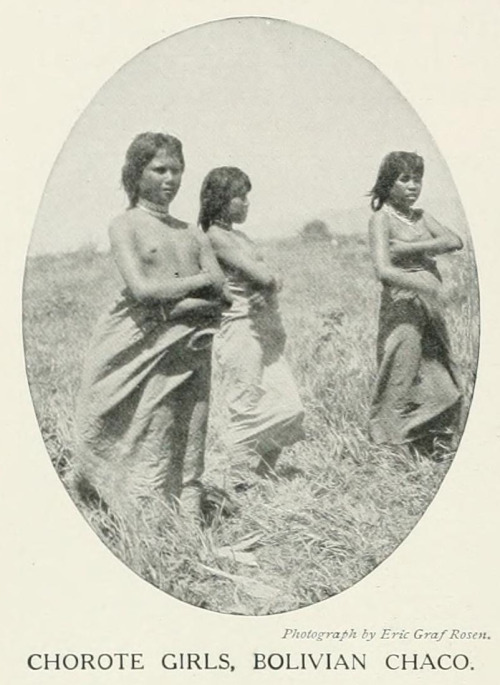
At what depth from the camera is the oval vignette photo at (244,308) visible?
8.53 metres

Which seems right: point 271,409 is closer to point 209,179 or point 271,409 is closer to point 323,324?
point 323,324

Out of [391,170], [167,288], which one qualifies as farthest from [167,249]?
[391,170]

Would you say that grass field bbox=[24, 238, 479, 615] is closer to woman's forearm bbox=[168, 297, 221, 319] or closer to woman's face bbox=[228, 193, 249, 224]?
woman's face bbox=[228, 193, 249, 224]

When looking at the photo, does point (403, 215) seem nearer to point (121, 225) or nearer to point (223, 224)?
point (223, 224)

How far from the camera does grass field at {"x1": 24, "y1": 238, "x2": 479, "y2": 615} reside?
337 inches

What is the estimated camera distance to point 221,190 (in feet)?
28.1

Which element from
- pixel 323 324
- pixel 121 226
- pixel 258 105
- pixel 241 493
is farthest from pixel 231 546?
pixel 258 105

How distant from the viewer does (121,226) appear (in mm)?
8508

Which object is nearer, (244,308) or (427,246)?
(244,308)

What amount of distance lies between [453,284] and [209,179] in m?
1.45

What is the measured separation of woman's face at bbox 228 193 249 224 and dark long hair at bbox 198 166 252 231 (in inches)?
0.8

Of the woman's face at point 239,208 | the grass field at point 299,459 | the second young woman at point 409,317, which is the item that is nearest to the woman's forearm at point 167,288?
the grass field at point 299,459

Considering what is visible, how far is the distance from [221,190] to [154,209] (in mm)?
375

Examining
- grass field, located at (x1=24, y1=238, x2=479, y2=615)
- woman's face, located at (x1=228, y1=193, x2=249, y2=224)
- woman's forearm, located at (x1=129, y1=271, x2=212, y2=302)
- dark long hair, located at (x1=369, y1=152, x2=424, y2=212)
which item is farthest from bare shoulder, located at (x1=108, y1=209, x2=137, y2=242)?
dark long hair, located at (x1=369, y1=152, x2=424, y2=212)
